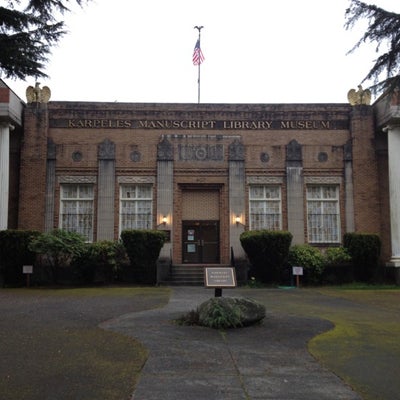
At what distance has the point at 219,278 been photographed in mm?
10312

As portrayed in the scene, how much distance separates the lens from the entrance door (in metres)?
22.9

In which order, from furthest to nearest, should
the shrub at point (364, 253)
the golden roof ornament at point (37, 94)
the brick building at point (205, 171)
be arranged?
the golden roof ornament at point (37, 94)
the brick building at point (205, 171)
the shrub at point (364, 253)

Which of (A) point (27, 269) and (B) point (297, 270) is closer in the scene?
(A) point (27, 269)

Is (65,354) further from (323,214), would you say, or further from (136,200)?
(323,214)

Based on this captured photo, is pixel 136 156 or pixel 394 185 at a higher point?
pixel 136 156

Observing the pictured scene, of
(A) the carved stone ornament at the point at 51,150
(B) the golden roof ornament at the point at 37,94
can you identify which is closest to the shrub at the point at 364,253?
(A) the carved stone ornament at the point at 51,150

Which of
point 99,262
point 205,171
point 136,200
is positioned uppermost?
point 205,171

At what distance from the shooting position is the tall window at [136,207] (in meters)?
22.6

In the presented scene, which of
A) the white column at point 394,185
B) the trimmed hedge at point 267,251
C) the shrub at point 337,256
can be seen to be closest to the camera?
the trimmed hedge at point 267,251

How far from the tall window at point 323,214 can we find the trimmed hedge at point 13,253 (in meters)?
11.8

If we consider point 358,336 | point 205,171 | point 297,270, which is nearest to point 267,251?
point 297,270

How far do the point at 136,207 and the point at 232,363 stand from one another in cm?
1639

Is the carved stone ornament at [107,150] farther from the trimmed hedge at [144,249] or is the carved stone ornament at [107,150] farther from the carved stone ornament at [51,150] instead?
the trimmed hedge at [144,249]

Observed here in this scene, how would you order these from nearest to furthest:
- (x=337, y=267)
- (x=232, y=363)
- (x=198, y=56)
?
(x=232, y=363) → (x=337, y=267) → (x=198, y=56)
